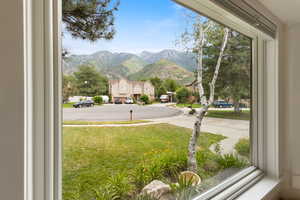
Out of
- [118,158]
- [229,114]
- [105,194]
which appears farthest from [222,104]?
[105,194]

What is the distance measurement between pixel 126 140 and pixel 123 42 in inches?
16.9

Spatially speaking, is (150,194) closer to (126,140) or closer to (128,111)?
(126,140)

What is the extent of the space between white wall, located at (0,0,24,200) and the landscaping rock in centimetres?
77

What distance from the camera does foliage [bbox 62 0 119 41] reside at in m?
0.92

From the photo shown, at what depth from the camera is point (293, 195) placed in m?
2.40

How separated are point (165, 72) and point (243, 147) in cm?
114

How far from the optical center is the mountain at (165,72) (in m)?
1.32

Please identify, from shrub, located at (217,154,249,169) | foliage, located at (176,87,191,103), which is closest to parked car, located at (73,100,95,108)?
foliage, located at (176,87,191,103)

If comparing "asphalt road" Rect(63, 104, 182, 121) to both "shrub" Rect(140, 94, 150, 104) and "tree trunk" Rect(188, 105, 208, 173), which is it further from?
"tree trunk" Rect(188, 105, 208, 173)

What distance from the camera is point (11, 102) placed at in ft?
2.03

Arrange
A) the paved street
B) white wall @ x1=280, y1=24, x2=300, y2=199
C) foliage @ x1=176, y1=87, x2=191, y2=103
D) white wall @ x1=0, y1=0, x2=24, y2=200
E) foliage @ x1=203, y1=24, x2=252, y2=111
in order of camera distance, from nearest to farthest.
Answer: white wall @ x1=0, y1=0, x2=24, y2=200 → the paved street → foliage @ x1=176, y1=87, x2=191, y2=103 → foliage @ x1=203, y1=24, x2=252, y2=111 → white wall @ x1=280, y1=24, x2=300, y2=199

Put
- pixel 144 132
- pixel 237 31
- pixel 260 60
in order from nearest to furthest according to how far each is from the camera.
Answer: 1. pixel 144 132
2. pixel 237 31
3. pixel 260 60

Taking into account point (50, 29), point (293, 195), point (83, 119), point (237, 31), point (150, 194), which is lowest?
point (293, 195)

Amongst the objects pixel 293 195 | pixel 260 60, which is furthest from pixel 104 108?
pixel 293 195
